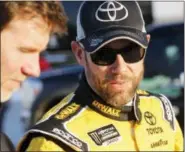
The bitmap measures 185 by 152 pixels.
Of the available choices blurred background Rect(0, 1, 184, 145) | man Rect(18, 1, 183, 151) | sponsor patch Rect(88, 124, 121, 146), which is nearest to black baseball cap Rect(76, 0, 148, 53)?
man Rect(18, 1, 183, 151)

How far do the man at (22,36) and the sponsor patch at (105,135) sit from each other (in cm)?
28

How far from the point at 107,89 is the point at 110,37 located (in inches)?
6.7

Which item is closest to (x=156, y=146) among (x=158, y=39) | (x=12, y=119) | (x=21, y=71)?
(x=21, y=71)

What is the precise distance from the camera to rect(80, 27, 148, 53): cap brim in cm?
237

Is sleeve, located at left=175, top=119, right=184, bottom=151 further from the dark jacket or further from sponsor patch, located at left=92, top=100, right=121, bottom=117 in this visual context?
the dark jacket

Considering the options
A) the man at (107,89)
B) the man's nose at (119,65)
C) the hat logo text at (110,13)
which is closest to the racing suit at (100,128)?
the man at (107,89)

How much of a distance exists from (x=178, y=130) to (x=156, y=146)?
16cm

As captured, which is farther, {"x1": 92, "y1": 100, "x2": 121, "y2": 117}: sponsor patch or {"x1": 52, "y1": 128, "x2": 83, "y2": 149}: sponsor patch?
{"x1": 92, "y1": 100, "x2": 121, "y2": 117}: sponsor patch

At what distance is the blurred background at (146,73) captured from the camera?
516 centimetres

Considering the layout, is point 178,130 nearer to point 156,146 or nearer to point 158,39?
point 156,146

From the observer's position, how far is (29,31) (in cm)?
225

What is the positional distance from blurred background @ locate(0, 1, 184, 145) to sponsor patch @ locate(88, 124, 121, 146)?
2.53m

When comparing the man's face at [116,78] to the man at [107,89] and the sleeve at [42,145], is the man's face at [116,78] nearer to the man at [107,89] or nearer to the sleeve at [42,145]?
the man at [107,89]

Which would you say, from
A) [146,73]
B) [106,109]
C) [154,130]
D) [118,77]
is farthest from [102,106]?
[146,73]
